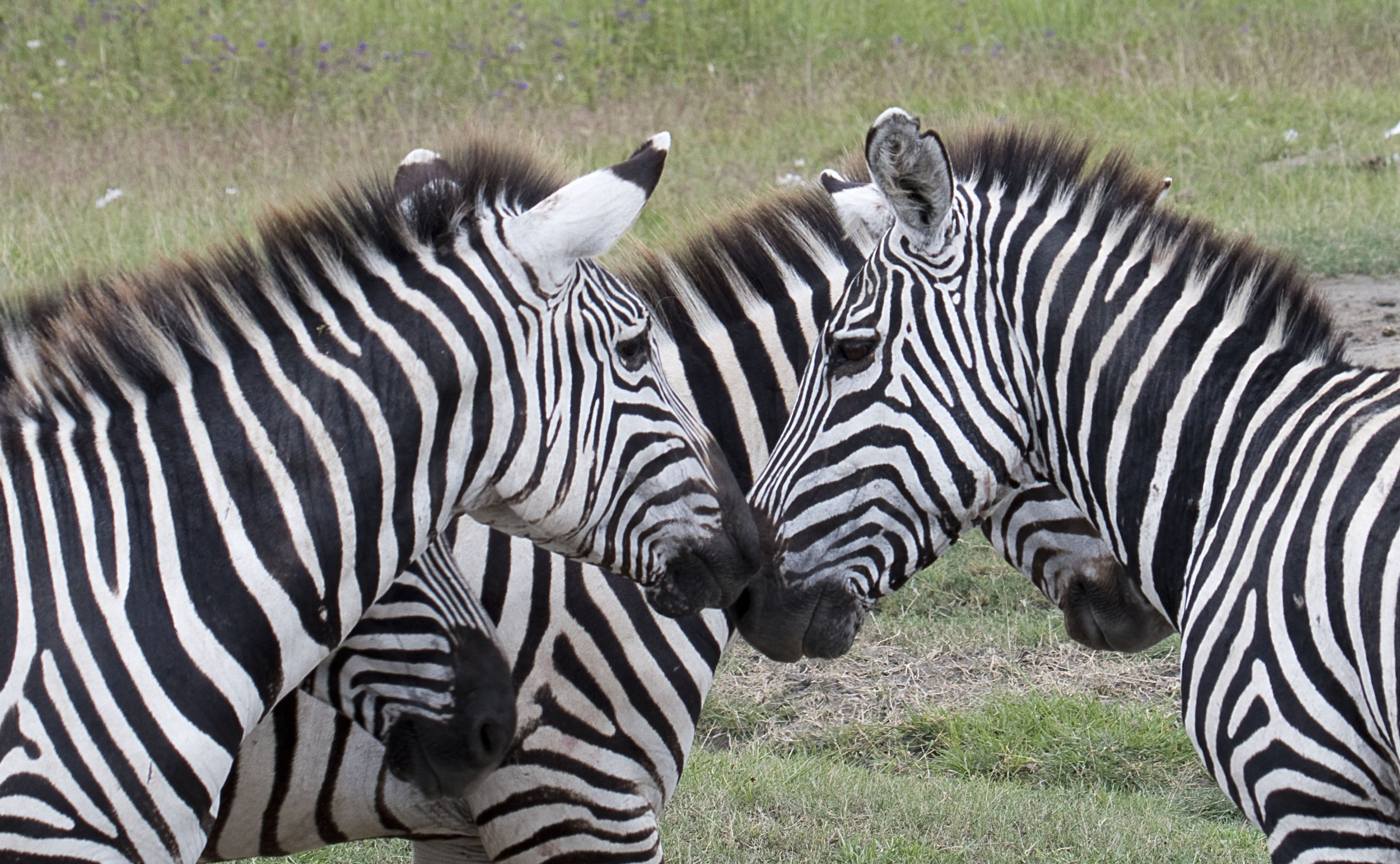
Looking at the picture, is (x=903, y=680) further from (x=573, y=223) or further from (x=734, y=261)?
(x=573, y=223)

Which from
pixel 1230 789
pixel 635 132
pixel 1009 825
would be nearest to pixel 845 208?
pixel 1230 789

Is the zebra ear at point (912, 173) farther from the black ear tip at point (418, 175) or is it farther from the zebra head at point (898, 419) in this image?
the black ear tip at point (418, 175)

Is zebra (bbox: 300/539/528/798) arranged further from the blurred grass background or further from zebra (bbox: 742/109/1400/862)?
the blurred grass background

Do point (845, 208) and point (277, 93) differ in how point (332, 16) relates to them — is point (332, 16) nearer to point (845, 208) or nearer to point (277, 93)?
point (277, 93)

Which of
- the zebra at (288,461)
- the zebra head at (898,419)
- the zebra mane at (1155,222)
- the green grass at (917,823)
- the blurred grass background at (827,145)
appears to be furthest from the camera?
the blurred grass background at (827,145)

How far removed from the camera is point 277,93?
12758 mm

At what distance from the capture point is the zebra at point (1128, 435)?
8.60 ft

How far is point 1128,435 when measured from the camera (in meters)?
3.05

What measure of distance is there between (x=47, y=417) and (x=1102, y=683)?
425 cm

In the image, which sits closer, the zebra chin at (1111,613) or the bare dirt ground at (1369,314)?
the zebra chin at (1111,613)

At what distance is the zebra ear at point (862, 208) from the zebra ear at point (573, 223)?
747 mm

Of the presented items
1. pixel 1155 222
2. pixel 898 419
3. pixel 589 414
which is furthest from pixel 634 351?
pixel 1155 222

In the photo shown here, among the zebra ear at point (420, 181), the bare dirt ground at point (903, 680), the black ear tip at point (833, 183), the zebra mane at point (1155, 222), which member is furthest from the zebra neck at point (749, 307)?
the bare dirt ground at point (903, 680)

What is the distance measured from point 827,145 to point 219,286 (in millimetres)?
8679
